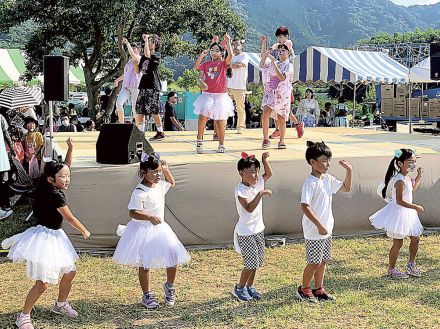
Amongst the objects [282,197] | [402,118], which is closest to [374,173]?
[282,197]

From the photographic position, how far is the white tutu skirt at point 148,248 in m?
4.84

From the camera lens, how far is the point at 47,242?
450cm

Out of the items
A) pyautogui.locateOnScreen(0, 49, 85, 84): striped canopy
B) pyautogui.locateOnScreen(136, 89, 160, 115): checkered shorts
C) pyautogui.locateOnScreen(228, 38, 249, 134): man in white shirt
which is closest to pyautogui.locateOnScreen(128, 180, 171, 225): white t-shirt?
pyautogui.locateOnScreen(136, 89, 160, 115): checkered shorts

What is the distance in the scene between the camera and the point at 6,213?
812 centimetres

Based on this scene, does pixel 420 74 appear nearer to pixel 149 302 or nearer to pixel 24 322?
pixel 149 302

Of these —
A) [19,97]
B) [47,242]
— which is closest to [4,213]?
[19,97]

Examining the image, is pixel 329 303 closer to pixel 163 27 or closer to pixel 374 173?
pixel 374 173

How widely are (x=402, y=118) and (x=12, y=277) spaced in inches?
916

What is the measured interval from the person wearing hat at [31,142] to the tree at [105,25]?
34.8 ft

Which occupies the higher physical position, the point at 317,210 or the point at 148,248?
the point at 317,210

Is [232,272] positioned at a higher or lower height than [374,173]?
lower

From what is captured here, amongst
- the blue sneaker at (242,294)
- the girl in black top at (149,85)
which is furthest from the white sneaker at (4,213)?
the blue sneaker at (242,294)

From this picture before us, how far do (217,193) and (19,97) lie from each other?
151 inches

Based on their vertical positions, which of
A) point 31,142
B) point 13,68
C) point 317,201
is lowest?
point 317,201
